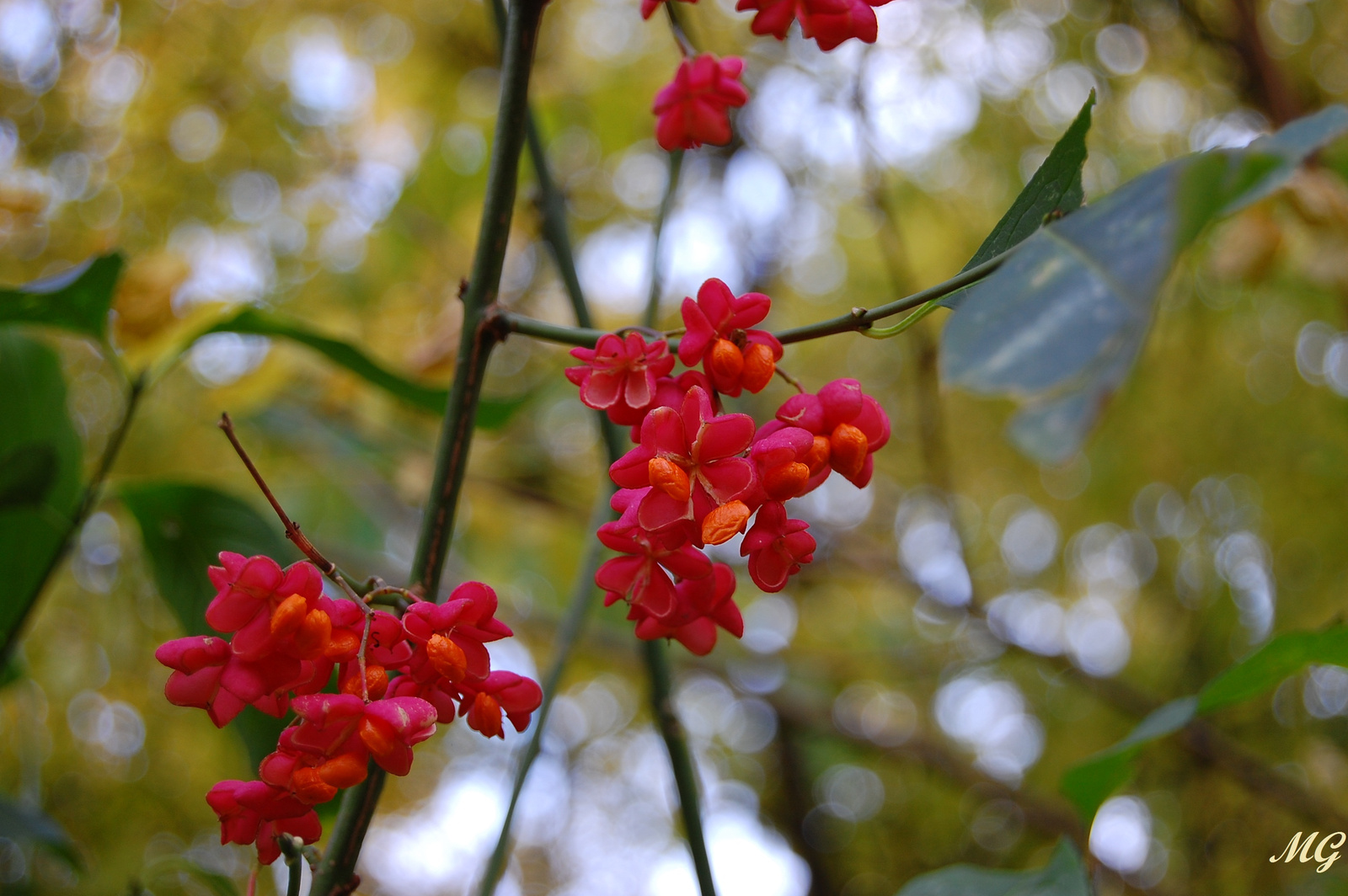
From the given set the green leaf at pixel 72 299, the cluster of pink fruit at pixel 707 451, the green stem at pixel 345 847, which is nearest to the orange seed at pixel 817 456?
the cluster of pink fruit at pixel 707 451

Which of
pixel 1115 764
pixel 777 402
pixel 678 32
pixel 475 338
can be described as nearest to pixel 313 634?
pixel 475 338

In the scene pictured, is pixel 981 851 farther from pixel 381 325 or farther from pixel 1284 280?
pixel 381 325

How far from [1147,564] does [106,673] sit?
1.63 m

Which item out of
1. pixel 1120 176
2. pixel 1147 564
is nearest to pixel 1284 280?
pixel 1120 176

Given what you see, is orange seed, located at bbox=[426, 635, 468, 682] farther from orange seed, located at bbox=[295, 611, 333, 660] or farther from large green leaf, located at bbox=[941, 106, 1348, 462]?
large green leaf, located at bbox=[941, 106, 1348, 462]

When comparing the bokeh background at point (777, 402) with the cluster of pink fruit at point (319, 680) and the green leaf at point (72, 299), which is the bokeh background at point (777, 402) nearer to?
the green leaf at point (72, 299)

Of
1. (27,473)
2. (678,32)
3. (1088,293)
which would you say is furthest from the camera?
(27,473)

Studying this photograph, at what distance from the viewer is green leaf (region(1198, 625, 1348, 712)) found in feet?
1.62

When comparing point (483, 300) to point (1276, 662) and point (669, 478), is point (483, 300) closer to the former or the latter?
point (669, 478)

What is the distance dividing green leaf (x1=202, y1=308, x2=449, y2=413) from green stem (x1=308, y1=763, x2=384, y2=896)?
0.28 meters

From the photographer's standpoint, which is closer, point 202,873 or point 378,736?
point 378,736

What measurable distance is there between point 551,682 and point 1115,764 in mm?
360

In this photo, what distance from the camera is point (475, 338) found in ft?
1.37

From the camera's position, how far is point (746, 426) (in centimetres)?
36
